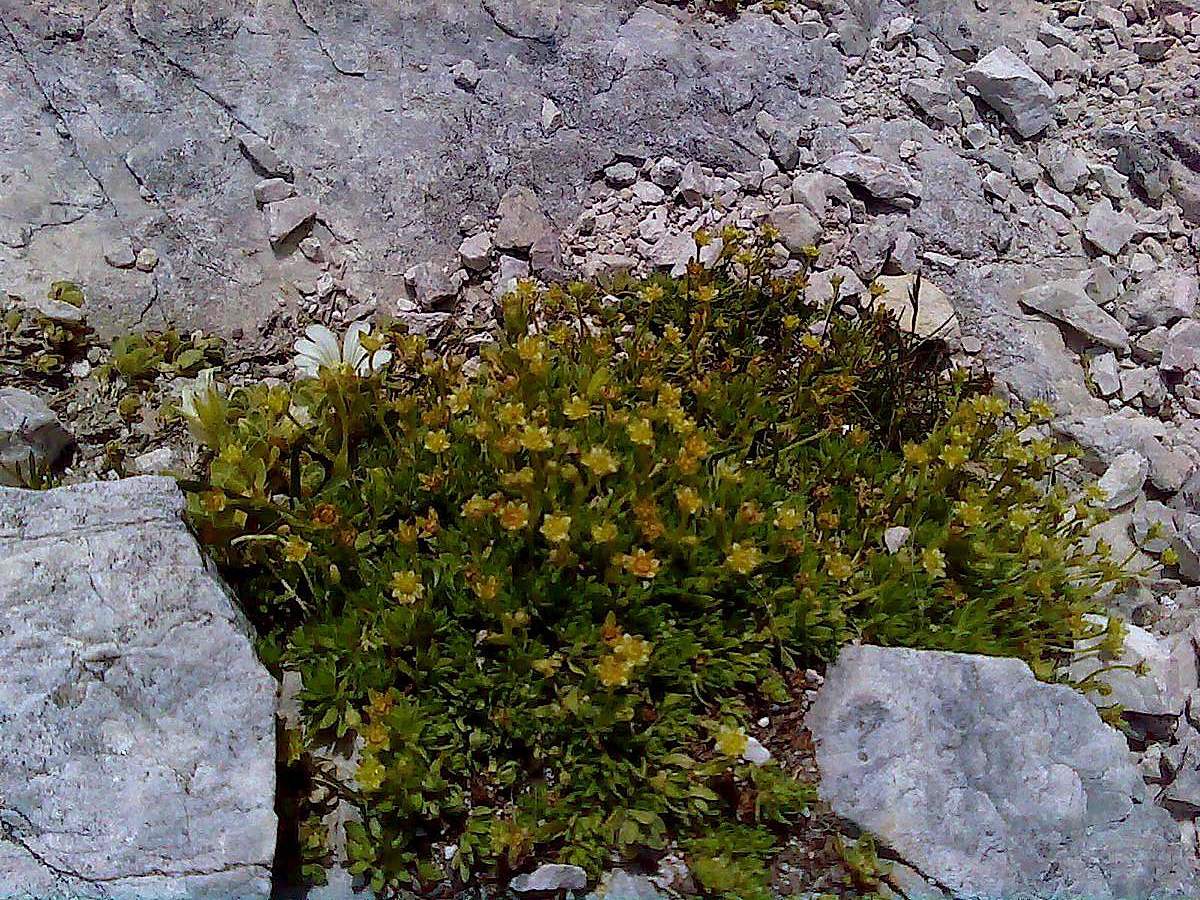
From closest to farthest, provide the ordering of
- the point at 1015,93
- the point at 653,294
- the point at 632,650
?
the point at 632,650 → the point at 653,294 → the point at 1015,93

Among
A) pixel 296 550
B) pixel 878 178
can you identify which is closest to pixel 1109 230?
pixel 878 178

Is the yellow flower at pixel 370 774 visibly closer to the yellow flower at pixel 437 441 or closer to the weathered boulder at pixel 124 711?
the weathered boulder at pixel 124 711

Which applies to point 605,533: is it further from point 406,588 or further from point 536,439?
point 406,588

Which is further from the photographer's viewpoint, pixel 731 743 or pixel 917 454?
pixel 917 454

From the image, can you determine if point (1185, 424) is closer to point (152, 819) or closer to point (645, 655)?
point (645, 655)

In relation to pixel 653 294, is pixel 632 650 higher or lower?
lower

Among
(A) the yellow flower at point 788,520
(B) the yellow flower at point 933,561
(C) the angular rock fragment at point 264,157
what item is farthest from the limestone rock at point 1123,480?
(C) the angular rock fragment at point 264,157
